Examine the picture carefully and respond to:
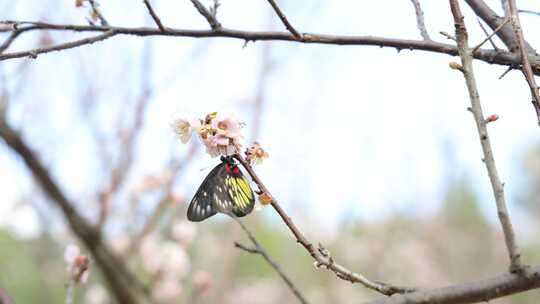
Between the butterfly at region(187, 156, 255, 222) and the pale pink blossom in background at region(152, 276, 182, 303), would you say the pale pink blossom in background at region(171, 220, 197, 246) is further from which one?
the butterfly at region(187, 156, 255, 222)

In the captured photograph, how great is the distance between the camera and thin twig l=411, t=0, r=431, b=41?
100cm

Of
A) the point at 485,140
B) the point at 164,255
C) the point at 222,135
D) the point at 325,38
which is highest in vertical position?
the point at 325,38

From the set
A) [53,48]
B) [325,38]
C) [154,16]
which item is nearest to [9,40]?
[53,48]

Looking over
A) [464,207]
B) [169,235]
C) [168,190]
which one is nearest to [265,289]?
[464,207]

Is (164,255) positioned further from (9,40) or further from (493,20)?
(493,20)

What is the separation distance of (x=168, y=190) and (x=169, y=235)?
1139mm

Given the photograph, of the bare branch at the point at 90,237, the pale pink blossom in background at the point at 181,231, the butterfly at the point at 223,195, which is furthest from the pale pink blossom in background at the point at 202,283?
the butterfly at the point at 223,195

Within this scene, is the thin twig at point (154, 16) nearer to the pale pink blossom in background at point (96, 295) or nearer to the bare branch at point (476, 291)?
the bare branch at point (476, 291)

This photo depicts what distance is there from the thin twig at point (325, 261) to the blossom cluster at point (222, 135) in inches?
1.8

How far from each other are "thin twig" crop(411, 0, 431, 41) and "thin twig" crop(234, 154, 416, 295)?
17.1 inches

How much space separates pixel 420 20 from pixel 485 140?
0.37 m

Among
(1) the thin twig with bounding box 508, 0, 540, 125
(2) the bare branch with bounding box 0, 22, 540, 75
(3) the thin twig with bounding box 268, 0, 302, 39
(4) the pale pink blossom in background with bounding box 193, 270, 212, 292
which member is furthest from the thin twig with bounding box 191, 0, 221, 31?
(4) the pale pink blossom in background with bounding box 193, 270, 212, 292

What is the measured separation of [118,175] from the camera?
2801 millimetres

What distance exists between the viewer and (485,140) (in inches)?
29.7
